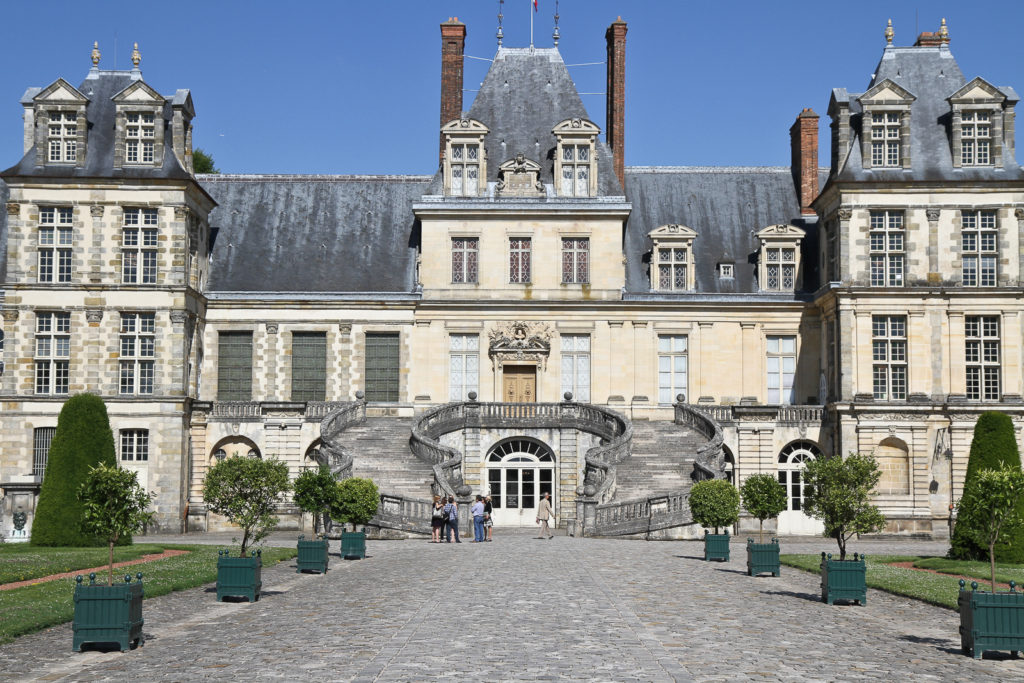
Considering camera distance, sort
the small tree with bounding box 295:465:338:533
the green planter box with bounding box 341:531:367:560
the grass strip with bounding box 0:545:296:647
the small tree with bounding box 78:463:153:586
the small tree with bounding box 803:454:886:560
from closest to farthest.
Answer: the grass strip with bounding box 0:545:296:647 < the small tree with bounding box 78:463:153:586 < the small tree with bounding box 803:454:886:560 < the green planter box with bounding box 341:531:367:560 < the small tree with bounding box 295:465:338:533

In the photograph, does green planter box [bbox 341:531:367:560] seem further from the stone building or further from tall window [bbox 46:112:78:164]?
tall window [bbox 46:112:78:164]

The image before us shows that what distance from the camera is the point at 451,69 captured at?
46875 millimetres

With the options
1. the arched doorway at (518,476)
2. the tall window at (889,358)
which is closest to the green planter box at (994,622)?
the arched doorway at (518,476)

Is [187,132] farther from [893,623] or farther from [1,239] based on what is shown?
[893,623]

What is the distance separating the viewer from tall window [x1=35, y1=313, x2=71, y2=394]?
134 feet

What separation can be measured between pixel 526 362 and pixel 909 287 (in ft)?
42.0

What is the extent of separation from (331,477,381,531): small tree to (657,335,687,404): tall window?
16849mm

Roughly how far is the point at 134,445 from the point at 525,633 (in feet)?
92.1

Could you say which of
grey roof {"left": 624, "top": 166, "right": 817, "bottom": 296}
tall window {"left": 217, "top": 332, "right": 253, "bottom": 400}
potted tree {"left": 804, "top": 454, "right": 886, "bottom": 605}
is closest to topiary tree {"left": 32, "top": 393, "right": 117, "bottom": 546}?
tall window {"left": 217, "top": 332, "right": 253, "bottom": 400}

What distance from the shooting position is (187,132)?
142 ft

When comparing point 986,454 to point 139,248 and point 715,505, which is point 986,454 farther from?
point 139,248

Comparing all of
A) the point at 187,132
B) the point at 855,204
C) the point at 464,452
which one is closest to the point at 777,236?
the point at 855,204

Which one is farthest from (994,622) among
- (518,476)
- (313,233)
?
(313,233)

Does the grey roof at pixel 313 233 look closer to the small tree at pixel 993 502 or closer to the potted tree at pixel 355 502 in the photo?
the potted tree at pixel 355 502
